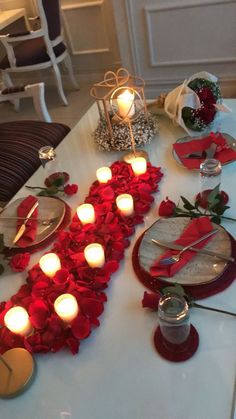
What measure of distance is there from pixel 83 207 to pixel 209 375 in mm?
533

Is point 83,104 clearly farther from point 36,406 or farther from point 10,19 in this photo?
point 36,406

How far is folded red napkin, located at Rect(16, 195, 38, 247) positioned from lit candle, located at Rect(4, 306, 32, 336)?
0.25 metres

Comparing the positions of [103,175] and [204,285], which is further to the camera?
[103,175]

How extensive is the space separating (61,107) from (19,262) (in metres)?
2.29

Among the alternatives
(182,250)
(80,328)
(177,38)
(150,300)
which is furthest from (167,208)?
(177,38)

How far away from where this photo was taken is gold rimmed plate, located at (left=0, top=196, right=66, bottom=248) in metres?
1.02

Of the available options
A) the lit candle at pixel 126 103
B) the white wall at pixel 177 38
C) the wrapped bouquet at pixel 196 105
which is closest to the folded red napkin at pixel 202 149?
the wrapped bouquet at pixel 196 105

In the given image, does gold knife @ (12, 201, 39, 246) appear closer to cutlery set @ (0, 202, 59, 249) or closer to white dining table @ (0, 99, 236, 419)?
cutlery set @ (0, 202, 59, 249)

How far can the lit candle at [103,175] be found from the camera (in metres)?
1.15

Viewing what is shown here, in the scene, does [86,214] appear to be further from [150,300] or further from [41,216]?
[150,300]

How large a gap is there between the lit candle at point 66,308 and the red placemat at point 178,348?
0.18m

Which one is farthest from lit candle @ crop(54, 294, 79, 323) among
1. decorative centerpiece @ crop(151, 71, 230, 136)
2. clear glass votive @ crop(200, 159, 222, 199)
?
decorative centerpiece @ crop(151, 71, 230, 136)

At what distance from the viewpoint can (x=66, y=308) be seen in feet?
2.50

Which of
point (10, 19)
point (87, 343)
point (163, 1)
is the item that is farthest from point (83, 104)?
point (87, 343)
